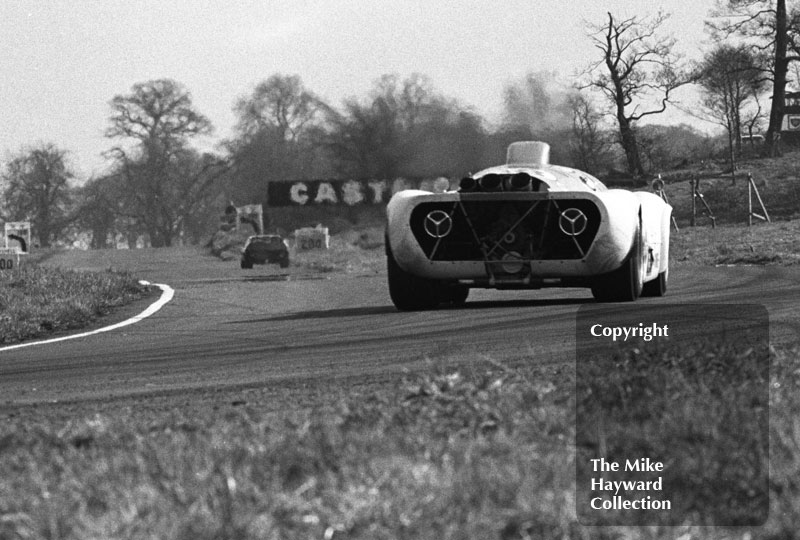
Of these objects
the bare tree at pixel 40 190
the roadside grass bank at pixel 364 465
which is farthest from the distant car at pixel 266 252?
the bare tree at pixel 40 190

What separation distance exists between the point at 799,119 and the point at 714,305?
158 feet

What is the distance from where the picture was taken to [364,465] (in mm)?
5020

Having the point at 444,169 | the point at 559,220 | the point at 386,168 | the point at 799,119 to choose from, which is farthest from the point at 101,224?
the point at 559,220

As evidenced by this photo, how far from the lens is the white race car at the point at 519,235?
44.4ft

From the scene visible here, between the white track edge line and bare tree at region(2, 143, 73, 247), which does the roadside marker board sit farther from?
bare tree at region(2, 143, 73, 247)

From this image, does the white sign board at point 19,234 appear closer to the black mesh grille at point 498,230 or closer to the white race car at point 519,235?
the white race car at point 519,235

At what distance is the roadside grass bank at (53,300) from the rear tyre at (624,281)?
4992mm

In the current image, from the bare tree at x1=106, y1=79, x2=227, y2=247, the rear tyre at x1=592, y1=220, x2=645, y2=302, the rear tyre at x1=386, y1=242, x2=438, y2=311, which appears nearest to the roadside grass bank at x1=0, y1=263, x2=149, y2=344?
the rear tyre at x1=386, y1=242, x2=438, y2=311

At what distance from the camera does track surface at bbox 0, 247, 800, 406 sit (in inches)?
345

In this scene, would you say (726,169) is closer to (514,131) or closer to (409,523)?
(514,131)

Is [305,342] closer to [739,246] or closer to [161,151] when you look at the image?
[739,246]

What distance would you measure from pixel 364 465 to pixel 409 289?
30.5ft

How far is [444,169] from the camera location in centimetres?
3069

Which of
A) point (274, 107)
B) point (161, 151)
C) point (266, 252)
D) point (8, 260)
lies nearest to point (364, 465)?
point (8, 260)
